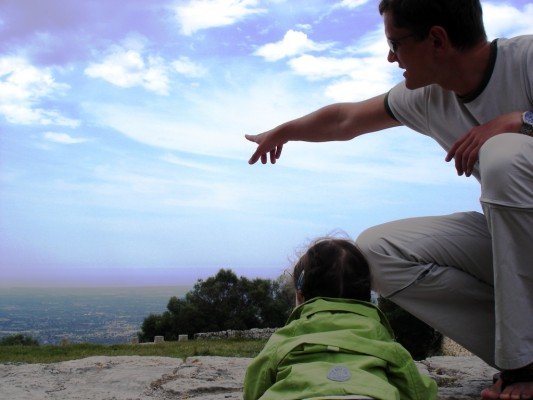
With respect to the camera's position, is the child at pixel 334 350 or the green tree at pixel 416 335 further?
the green tree at pixel 416 335

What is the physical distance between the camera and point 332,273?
221cm

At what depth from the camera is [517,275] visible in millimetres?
2133

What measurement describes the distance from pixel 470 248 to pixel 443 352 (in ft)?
24.3

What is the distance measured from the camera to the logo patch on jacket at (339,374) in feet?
5.65

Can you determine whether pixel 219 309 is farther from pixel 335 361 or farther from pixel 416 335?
pixel 335 361

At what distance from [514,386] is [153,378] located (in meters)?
1.95

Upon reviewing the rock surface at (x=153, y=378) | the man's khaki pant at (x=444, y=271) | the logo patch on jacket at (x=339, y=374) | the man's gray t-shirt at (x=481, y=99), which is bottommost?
the rock surface at (x=153, y=378)

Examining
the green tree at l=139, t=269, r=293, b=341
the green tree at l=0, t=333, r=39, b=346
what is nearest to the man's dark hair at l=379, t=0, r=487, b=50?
the green tree at l=0, t=333, r=39, b=346

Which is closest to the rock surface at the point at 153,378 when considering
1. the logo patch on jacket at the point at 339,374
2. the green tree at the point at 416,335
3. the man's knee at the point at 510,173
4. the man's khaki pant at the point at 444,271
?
the man's khaki pant at the point at 444,271

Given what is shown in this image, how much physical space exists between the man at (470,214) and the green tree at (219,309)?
11.0 m

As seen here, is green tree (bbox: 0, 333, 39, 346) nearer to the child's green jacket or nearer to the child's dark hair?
the child's dark hair

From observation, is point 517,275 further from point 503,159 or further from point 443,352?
point 443,352

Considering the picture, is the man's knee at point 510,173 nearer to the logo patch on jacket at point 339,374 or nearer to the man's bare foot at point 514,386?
the man's bare foot at point 514,386

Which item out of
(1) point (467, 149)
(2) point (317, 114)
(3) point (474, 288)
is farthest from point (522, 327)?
(2) point (317, 114)
